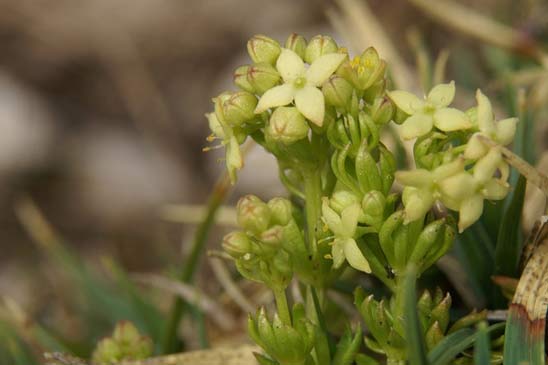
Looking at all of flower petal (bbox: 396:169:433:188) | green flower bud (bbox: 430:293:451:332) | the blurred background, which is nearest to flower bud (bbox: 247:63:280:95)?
flower petal (bbox: 396:169:433:188)

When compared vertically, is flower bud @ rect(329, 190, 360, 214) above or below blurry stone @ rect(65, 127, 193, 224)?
above

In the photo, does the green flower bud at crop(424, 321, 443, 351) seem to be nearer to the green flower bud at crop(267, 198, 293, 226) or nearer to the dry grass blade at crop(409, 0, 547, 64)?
the green flower bud at crop(267, 198, 293, 226)

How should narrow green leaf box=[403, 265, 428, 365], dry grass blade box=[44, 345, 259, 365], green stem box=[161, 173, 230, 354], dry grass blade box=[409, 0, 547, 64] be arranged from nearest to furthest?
narrow green leaf box=[403, 265, 428, 365] < dry grass blade box=[44, 345, 259, 365] < green stem box=[161, 173, 230, 354] < dry grass blade box=[409, 0, 547, 64]

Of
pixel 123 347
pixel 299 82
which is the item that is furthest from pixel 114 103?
pixel 299 82

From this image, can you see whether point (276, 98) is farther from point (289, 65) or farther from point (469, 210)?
point (469, 210)

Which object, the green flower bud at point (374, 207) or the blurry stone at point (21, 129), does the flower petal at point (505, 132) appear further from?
the blurry stone at point (21, 129)

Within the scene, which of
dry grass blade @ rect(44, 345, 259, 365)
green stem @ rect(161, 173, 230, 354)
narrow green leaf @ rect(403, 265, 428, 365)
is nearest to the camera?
narrow green leaf @ rect(403, 265, 428, 365)

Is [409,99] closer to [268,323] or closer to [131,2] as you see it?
[268,323]
